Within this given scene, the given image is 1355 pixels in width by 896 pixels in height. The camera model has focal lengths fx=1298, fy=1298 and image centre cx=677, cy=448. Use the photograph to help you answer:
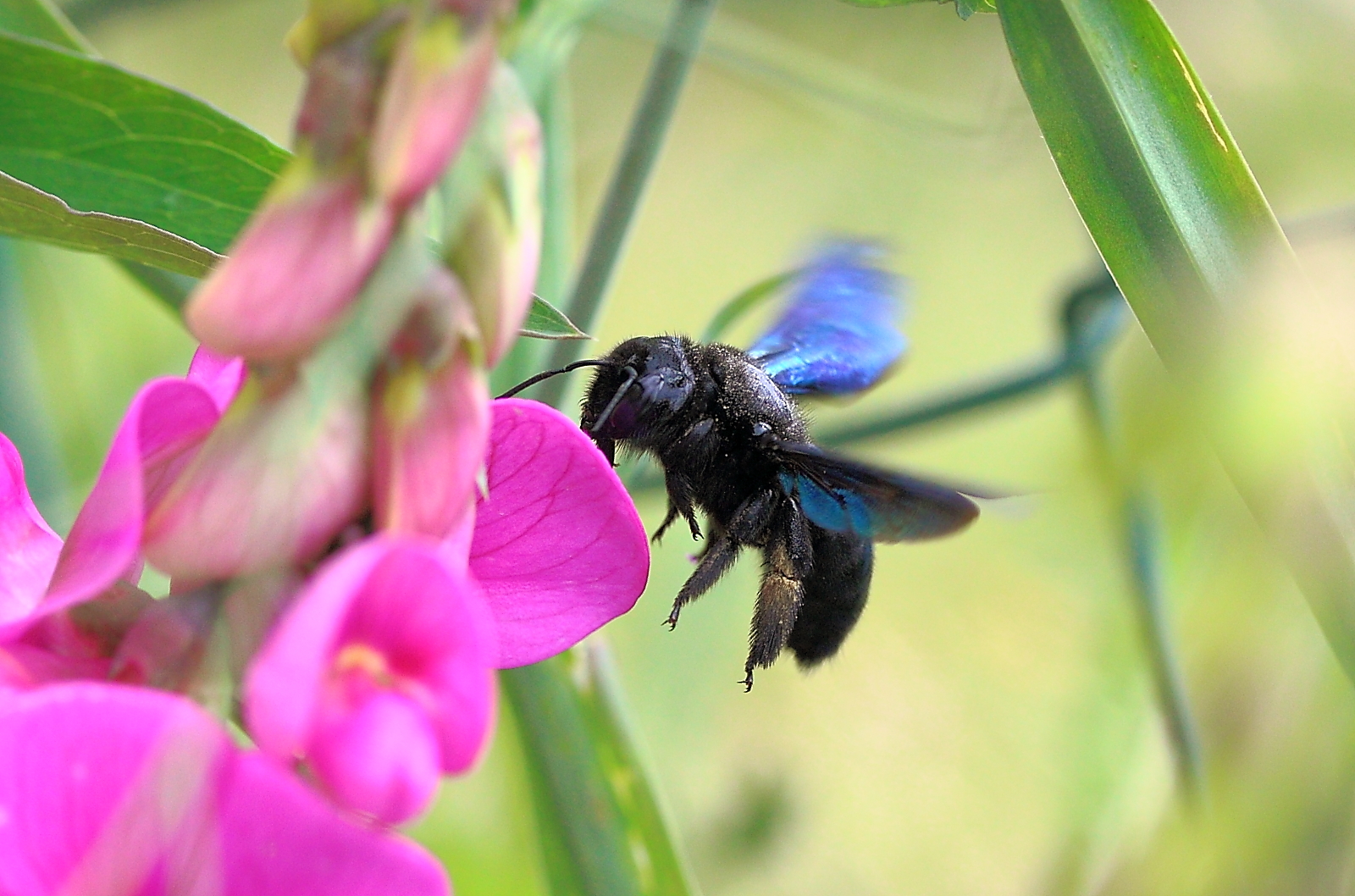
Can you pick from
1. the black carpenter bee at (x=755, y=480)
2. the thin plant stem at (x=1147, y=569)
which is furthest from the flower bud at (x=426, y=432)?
the thin plant stem at (x=1147, y=569)

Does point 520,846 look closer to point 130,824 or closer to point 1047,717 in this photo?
point 1047,717

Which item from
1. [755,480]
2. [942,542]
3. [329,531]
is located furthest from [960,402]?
[942,542]

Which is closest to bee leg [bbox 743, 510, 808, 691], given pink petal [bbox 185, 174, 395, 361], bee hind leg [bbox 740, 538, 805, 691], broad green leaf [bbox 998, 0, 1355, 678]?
bee hind leg [bbox 740, 538, 805, 691]

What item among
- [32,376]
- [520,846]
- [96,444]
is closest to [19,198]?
[32,376]

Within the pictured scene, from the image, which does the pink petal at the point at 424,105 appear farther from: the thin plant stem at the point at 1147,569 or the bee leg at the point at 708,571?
the thin plant stem at the point at 1147,569

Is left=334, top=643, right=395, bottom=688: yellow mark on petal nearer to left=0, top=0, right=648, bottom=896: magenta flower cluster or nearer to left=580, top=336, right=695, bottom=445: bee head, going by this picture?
left=0, top=0, right=648, bottom=896: magenta flower cluster
